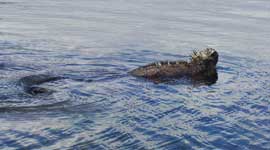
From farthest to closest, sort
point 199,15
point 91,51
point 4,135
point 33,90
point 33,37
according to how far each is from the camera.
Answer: point 199,15
point 33,37
point 91,51
point 33,90
point 4,135

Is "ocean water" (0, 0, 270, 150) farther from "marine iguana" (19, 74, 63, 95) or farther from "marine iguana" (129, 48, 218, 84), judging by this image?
"marine iguana" (129, 48, 218, 84)

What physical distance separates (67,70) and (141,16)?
44.9 feet

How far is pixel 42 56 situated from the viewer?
1614 centimetres

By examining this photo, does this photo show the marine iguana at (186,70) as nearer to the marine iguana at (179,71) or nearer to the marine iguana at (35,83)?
the marine iguana at (179,71)

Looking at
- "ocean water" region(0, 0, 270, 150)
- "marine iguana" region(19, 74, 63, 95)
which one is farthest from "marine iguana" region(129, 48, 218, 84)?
"marine iguana" region(19, 74, 63, 95)

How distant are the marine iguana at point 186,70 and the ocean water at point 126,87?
13.6 inches

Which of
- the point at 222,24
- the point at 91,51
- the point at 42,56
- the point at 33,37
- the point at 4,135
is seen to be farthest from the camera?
the point at 222,24

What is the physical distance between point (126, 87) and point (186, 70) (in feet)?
8.07

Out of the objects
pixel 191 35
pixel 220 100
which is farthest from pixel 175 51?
pixel 220 100

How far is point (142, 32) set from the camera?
22922 millimetres

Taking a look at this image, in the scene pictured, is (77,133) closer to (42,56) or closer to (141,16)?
(42,56)

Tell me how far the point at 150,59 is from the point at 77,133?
804cm

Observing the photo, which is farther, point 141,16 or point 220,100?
point 141,16

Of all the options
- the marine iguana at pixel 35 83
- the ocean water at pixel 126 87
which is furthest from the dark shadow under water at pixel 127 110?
the marine iguana at pixel 35 83
